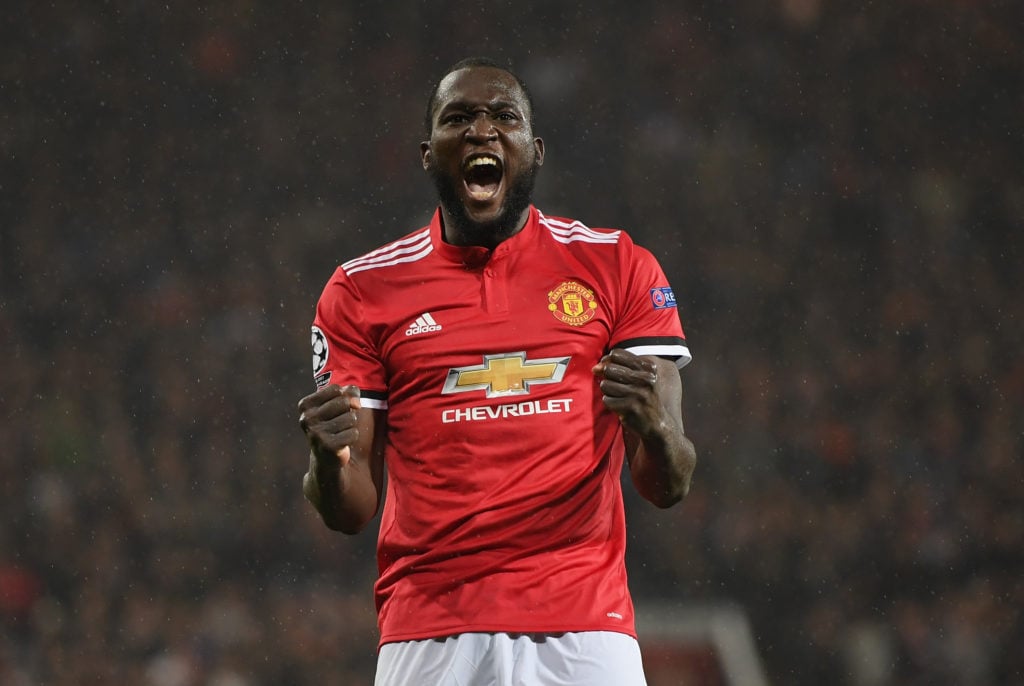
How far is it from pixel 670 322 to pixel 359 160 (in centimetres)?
701

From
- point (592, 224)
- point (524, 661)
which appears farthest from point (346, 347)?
point (592, 224)

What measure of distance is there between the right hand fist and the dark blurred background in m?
4.70

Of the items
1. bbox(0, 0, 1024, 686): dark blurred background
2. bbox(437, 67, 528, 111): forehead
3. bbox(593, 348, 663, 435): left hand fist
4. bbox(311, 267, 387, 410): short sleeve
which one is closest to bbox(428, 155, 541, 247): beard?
bbox(437, 67, 528, 111): forehead

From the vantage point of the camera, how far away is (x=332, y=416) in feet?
6.93

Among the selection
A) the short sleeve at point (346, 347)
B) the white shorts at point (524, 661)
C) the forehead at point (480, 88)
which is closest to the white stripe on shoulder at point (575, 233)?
the forehead at point (480, 88)

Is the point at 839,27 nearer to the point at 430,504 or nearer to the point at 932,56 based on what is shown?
the point at 932,56

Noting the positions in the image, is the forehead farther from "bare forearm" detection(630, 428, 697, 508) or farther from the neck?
"bare forearm" detection(630, 428, 697, 508)

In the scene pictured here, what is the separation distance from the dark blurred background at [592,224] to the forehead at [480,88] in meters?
4.56

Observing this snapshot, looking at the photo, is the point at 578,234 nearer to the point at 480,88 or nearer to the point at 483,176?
the point at 483,176

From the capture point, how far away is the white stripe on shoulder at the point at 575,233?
2572 mm

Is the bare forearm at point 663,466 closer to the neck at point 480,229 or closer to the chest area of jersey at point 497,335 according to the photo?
the chest area of jersey at point 497,335

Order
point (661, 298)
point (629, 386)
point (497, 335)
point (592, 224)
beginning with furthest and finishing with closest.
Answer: point (592, 224)
point (661, 298)
point (497, 335)
point (629, 386)

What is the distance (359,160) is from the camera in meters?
9.21

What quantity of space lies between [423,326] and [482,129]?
426 mm
